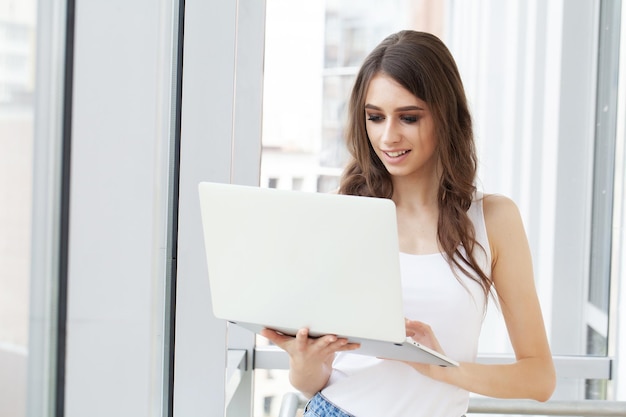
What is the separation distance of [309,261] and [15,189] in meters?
0.55

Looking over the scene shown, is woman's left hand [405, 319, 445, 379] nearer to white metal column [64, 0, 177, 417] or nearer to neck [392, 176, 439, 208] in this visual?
neck [392, 176, 439, 208]

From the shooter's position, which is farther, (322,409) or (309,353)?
(322,409)

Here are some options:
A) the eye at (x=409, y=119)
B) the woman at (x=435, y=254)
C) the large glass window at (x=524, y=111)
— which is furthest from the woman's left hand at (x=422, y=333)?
the large glass window at (x=524, y=111)

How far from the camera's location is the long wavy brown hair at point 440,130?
A: 4.93 ft

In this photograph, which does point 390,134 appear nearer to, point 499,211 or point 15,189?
point 499,211

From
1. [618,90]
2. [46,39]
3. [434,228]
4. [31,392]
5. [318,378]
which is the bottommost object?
[318,378]

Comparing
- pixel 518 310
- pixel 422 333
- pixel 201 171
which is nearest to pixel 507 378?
pixel 518 310

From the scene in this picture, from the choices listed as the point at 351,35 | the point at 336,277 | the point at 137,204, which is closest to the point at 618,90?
the point at 351,35

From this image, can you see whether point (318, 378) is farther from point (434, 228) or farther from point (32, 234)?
point (32, 234)

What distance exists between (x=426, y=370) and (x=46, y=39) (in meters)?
0.94

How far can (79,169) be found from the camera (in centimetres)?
75

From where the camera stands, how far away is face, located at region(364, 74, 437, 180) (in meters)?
1.49

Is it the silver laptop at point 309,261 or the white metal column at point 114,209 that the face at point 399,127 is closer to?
the silver laptop at point 309,261

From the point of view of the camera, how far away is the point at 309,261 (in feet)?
3.55
